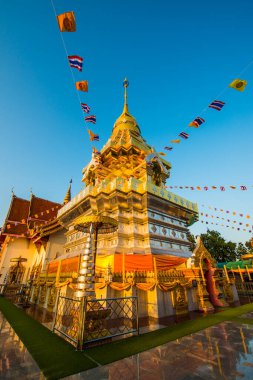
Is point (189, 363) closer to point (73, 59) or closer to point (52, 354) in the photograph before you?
point (52, 354)

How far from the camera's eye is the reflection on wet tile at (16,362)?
3057 millimetres

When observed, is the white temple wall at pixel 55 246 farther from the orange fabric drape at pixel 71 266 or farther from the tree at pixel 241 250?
the tree at pixel 241 250

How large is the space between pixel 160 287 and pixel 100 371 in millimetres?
4867

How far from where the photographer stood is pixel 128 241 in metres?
13.1

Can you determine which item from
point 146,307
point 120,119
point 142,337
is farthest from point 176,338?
point 120,119

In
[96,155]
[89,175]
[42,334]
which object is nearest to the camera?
[42,334]

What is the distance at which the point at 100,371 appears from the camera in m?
3.21

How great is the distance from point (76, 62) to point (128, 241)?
35.5 feet

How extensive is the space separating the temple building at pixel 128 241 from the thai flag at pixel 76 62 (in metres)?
6.91

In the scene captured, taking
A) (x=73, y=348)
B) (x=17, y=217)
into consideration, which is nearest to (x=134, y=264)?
(x=73, y=348)

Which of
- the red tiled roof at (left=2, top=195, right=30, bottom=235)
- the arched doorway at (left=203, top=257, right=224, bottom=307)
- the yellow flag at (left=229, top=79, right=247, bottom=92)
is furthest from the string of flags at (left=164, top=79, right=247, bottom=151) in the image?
the red tiled roof at (left=2, top=195, right=30, bottom=235)

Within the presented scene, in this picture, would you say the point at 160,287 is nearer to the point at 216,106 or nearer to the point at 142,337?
the point at 142,337

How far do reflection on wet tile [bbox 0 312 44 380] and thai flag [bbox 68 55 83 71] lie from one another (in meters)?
10.2

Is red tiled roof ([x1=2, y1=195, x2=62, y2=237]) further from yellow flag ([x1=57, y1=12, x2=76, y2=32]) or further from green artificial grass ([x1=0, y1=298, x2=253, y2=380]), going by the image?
yellow flag ([x1=57, y1=12, x2=76, y2=32])
